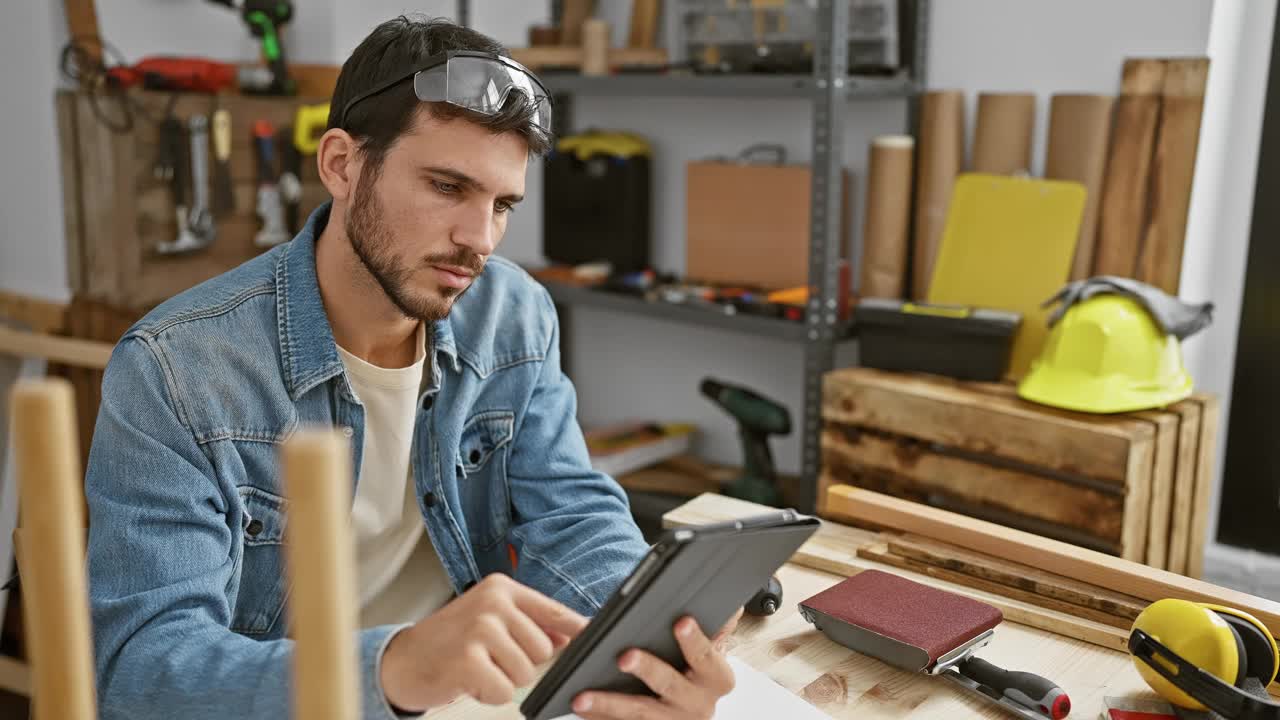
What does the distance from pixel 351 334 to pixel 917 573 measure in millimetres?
671

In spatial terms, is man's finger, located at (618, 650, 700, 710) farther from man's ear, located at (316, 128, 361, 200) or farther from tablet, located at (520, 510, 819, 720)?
man's ear, located at (316, 128, 361, 200)

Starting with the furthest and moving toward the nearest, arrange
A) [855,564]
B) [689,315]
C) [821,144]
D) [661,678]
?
[689,315], [821,144], [855,564], [661,678]

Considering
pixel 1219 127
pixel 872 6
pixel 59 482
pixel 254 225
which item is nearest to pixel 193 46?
pixel 254 225

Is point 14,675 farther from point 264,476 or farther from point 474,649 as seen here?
point 474,649

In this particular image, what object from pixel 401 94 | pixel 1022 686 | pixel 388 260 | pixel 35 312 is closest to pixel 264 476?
pixel 388 260

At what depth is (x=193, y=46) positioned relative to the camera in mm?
3014

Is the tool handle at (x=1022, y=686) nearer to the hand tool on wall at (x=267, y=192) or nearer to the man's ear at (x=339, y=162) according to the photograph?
the man's ear at (x=339, y=162)

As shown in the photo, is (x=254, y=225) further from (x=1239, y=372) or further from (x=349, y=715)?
(x=349, y=715)

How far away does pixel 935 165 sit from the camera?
2.50m

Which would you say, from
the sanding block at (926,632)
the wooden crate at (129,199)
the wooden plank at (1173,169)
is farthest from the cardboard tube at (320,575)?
the wooden crate at (129,199)

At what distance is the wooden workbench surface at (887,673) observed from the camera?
977 millimetres

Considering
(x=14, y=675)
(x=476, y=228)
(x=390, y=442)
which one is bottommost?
(x=14, y=675)

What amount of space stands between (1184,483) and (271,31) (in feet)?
7.66

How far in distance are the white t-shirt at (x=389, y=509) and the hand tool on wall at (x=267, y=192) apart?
1.66 meters
